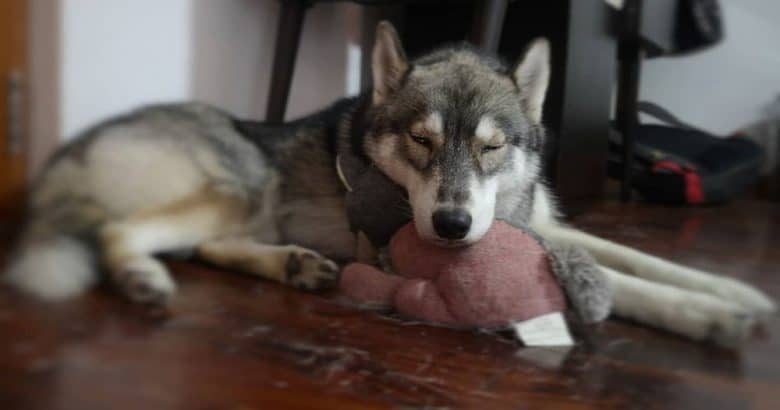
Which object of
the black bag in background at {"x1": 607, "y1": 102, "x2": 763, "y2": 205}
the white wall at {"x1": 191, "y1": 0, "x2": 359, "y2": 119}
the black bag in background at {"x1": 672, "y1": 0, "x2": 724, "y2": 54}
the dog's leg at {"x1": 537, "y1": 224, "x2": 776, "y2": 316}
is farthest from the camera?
the black bag in background at {"x1": 607, "y1": 102, "x2": 763, "y2": 205}

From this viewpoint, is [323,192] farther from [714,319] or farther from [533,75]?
[714,319]

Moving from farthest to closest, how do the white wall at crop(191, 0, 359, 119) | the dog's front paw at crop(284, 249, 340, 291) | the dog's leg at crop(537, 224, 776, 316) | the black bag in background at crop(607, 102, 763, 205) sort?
1. the black bag in background at crop(607, 102, 763, 205)
2. the white wall at crop(191, 0, 359, 119)
3. the dog's front paw at crop(284, 249, 340, 291)
4. the dog's leg at crop(537, 224, 776, 316)

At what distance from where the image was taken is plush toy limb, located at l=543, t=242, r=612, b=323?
872 mm

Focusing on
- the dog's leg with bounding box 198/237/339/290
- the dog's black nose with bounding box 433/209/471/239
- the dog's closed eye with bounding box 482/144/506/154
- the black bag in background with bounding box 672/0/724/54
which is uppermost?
the black bag in background with bounding box 672/0/724/54

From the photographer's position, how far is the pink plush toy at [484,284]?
0.87 meters

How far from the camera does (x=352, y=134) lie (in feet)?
4.19

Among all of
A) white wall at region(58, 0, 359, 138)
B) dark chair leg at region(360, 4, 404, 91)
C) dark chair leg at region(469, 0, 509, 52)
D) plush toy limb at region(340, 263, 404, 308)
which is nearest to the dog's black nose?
plush toy limb at region(340, 263, 404, 308)

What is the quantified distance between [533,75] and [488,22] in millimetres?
452

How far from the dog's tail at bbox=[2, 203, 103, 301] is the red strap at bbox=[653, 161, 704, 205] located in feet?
8.32

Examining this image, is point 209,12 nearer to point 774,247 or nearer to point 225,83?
point 225,83

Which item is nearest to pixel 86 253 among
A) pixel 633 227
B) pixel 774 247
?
pixel 633 227

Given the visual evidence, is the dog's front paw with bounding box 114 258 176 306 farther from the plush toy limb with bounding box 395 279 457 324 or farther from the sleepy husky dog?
the plush toy limb with bounding box 395 279 457 324

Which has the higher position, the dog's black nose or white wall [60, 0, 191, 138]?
white wall [60, 0, 191, 138]

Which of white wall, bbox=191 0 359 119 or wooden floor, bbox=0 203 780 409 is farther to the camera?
white wall, bbox=191 0 359 119
